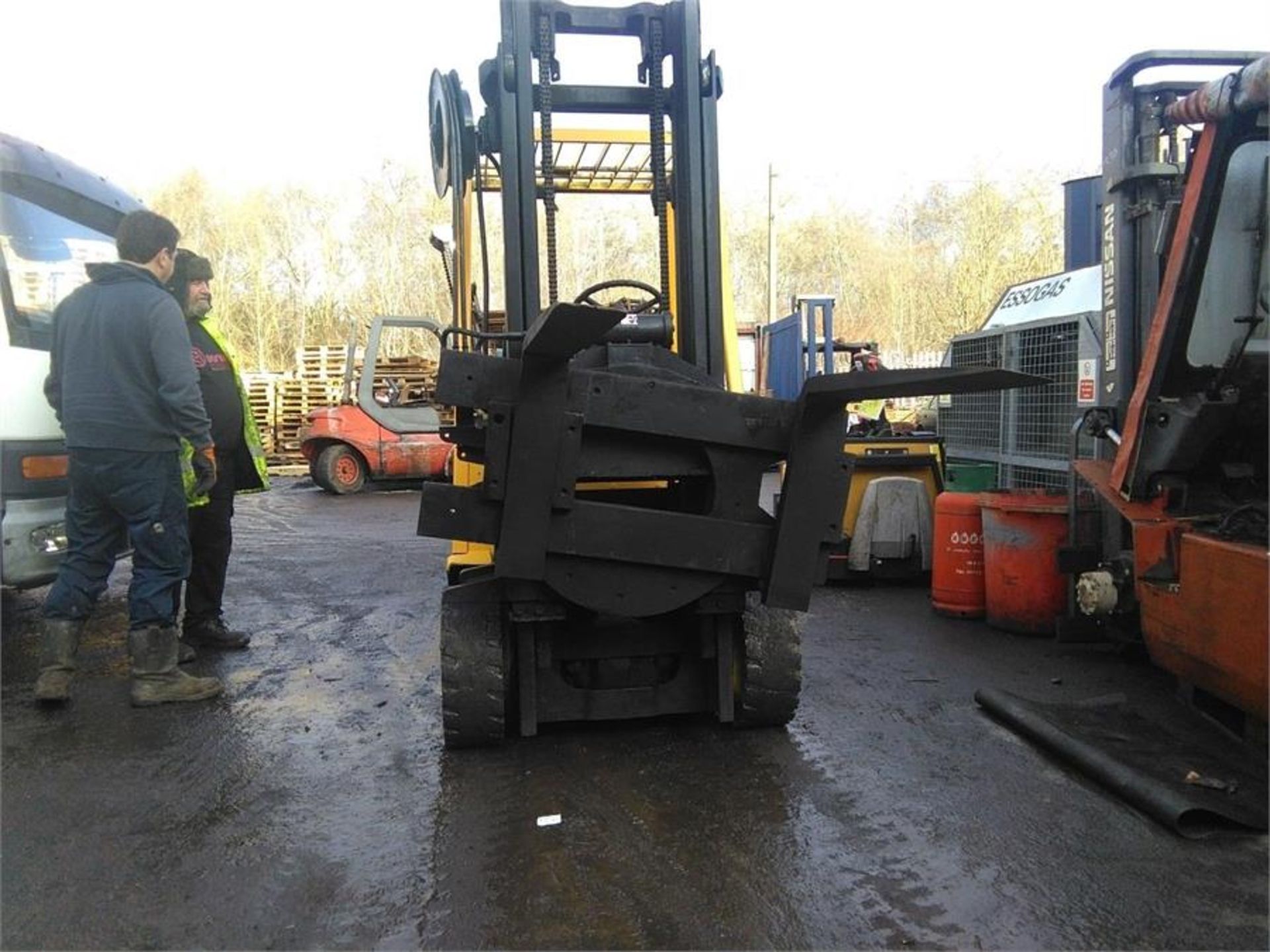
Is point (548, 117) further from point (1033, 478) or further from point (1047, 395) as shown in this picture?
point (1033, 478)

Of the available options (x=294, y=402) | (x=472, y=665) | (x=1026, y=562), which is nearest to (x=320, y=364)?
(x=294, y=402)

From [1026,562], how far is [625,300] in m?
3.04

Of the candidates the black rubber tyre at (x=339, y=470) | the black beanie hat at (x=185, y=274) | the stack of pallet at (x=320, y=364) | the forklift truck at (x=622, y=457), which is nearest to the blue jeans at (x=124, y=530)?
the black beanie hat at (x=185, y=274)

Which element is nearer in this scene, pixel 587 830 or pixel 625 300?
pixel 587 830

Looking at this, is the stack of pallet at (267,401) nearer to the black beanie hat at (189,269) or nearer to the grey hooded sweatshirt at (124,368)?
the black beanie hat at (189,269)

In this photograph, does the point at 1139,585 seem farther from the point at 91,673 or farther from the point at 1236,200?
the point at 91,673

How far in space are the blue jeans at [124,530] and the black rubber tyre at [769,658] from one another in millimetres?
2668

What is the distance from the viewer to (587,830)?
293cm

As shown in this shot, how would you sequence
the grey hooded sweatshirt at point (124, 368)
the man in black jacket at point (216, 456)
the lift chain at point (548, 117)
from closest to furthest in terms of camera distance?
the lift chain at point (548, 117)
the grey hooded sweatshirt at point (124, 368)
the man in black jacket at point (216, 456)

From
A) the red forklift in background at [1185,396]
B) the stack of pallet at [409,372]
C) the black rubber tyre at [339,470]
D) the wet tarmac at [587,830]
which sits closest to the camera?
the wet tarmac at [587,830]

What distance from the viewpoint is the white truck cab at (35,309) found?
174 inches

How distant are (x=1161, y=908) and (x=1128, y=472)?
7.24 ft

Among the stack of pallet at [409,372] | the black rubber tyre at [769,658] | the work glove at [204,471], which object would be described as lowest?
the black rubber tyre at [769,658]

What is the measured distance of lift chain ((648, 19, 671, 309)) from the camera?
3.79m
